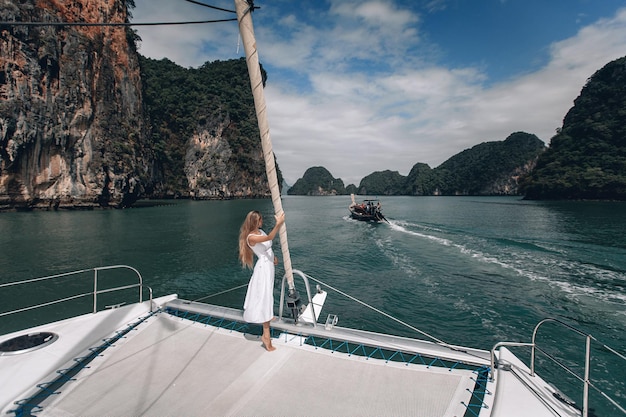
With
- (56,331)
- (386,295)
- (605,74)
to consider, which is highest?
(605,74)

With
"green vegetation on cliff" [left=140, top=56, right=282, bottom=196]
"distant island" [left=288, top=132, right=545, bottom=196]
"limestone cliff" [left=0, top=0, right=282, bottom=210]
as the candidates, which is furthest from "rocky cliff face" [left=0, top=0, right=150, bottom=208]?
"distant island" [left=288, top=132, right=545, bottom=196]

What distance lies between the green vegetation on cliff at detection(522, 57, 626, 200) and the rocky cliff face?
306ft

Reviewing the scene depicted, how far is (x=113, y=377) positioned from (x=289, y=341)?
203 centimetres

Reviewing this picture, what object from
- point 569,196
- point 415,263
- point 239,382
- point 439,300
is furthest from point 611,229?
point 569,196

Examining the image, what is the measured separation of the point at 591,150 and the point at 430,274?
8674cm

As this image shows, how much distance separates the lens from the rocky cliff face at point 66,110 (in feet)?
116

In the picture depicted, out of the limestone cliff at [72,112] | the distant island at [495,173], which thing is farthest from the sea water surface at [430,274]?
the distant island at [495,173]

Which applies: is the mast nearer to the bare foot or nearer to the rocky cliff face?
the bare foot

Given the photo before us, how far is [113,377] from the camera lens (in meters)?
3.11

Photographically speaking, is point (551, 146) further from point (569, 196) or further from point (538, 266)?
point (538, 266)

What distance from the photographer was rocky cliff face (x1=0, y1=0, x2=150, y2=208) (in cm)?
3525

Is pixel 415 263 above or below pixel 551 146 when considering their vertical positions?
below

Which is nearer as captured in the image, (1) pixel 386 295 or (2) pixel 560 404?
(2) pixel 560 404

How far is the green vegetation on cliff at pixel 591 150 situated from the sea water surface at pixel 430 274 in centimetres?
5060
